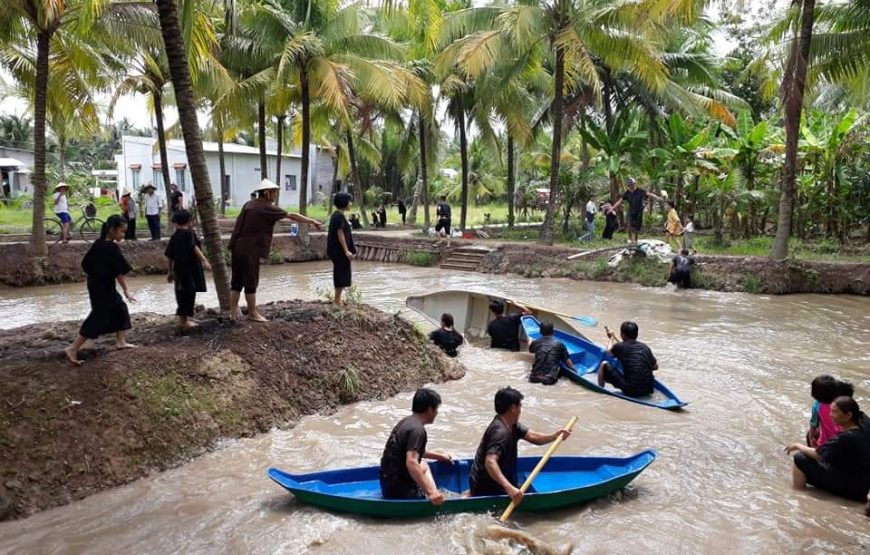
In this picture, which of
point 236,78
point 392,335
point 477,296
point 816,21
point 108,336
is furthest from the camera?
point 236,78

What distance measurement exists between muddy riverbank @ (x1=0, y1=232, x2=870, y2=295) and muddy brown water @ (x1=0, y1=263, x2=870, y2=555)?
3.99 m

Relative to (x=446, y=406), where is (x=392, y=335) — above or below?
above

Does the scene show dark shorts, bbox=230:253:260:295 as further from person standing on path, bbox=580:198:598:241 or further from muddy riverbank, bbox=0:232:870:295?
person standing on path, bbox=580:198:598:241

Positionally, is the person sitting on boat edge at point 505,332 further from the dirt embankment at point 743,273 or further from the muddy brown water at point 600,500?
the dirt embankment at point 743,273

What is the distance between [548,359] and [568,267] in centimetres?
1054

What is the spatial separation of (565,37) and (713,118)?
9.39 meters

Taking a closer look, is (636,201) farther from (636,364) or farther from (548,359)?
(636,364)

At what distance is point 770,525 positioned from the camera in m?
5.59

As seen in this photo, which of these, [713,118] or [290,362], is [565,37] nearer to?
[713,118]

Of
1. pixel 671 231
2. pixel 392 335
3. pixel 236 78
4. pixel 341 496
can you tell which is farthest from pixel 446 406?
pixel 236 78

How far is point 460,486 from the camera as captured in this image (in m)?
5.96

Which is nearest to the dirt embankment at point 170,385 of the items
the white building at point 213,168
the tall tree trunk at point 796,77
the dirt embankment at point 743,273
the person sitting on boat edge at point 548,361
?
the person sitting on boat edge at point 548,361

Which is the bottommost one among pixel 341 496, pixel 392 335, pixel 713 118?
pixel 341 496

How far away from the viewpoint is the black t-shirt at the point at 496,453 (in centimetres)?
530
